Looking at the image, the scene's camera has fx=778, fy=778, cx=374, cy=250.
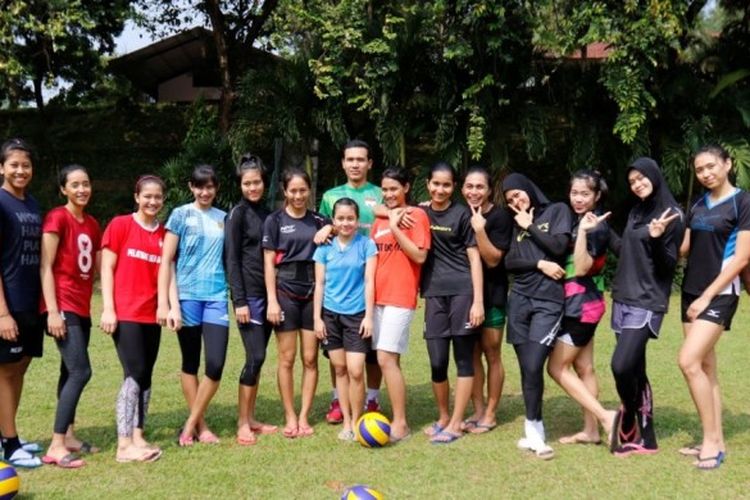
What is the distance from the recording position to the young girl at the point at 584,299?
5309mm

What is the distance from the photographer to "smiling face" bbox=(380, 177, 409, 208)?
5.71 m

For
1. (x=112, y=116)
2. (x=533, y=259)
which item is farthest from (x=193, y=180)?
(x=112, y=116)

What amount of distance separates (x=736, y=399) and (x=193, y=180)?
4962 millimetres

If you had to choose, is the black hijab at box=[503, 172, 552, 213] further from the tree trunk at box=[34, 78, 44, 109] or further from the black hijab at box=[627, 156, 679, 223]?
the tree trunk at box=[34, 78, 44, 109]

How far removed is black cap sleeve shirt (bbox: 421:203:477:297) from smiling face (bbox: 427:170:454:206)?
93mm

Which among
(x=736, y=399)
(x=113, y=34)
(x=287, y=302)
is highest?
(x=113, y=34)

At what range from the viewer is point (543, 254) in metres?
5.41

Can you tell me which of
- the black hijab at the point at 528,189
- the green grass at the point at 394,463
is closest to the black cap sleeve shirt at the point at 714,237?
the black hijab at the point at 528,189

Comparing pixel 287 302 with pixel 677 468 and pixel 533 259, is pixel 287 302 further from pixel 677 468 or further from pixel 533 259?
pixel 677 468

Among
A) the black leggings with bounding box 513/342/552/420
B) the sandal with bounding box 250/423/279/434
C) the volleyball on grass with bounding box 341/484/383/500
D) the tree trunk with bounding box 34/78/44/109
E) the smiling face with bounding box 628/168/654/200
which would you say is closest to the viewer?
the volleyball on grass with bounding box 341/484/383/500

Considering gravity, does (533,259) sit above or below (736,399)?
above

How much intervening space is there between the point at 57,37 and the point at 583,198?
1124cm

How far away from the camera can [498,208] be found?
18.6 ft

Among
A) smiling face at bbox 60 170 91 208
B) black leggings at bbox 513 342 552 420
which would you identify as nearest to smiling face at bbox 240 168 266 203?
smiling face at bbox 60 170 91 208
